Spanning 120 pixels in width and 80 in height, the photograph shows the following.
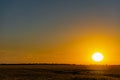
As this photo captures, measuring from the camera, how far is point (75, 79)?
1954 inches

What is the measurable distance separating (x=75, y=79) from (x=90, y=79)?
289cm

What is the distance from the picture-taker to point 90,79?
50062 mm

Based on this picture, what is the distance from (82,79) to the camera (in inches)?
1982

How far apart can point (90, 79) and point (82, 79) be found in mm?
1513

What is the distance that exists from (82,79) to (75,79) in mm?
1551
